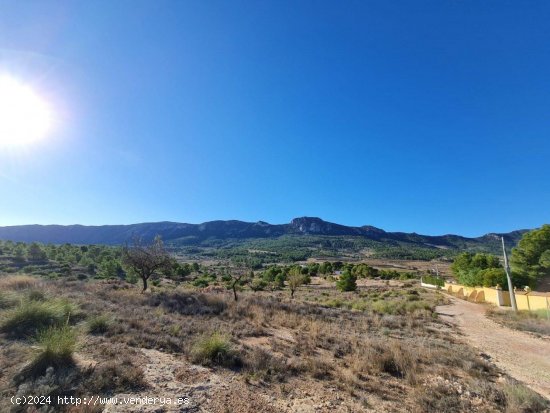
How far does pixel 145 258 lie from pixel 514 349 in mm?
24993

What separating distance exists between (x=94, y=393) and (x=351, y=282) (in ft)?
136

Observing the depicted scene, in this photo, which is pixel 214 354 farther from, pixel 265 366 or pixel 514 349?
pixel 514 349

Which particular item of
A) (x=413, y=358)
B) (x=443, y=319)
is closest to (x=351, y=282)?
(x=443, y=319)

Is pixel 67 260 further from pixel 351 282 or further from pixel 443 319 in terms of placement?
pixel 443 319

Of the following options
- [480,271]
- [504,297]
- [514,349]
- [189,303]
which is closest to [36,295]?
[189,303]

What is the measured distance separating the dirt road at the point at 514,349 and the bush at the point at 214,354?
8.31m

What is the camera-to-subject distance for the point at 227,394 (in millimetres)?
6430

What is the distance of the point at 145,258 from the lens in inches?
1028

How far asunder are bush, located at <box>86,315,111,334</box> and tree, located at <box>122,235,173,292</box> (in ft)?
54.2

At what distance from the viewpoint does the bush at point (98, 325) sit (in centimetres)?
928

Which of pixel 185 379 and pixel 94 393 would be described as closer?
pixel 94 393

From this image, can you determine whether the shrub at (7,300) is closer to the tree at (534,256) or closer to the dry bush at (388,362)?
the dry bush at (388,362)

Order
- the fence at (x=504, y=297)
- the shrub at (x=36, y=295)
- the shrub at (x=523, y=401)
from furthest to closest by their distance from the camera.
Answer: the fence at (x=504, y=297) < the shrub at (x=36, y=295) < the shrub at (x=523, y=401)

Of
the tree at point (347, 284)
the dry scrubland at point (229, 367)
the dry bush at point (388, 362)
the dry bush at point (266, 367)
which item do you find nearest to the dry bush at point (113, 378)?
the dry scrubland at point (229, 367)
